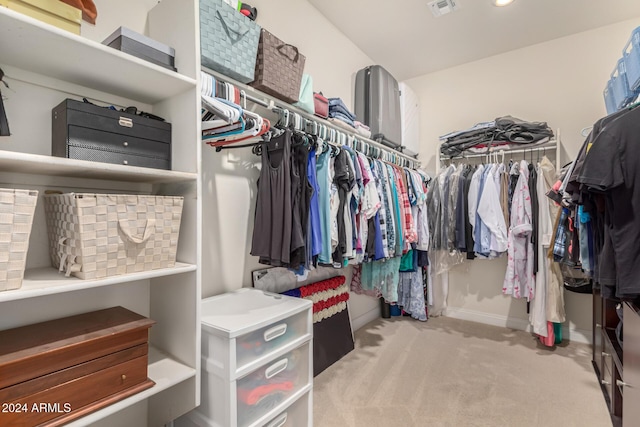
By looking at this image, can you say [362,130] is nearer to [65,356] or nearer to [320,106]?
[320,106]

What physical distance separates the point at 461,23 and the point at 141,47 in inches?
103

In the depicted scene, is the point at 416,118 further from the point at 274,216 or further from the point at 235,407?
the point at 235,407

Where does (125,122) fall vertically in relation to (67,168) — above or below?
above

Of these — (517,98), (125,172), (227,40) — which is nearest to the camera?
(125,172)

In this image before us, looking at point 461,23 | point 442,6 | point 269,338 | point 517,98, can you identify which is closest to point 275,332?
point 269,338

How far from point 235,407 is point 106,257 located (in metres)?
0.73

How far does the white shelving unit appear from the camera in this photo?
95 centimetres

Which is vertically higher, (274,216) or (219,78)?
(219,78)

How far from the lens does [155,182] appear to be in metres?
1.31

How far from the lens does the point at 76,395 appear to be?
902 mm

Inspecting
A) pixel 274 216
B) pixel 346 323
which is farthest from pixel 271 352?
pixel 346 323

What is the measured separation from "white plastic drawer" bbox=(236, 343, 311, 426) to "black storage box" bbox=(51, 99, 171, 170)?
0.95 m

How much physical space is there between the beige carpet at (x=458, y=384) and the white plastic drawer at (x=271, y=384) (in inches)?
14.5

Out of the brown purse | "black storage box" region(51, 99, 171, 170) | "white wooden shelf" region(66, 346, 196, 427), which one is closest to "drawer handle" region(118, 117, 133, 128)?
"black storage box" region(51, 99, 171, 170)
